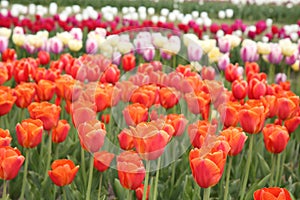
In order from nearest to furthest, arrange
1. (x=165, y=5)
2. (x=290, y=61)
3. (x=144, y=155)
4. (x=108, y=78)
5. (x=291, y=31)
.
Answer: (x=144, y=155)
(x=108, y=78)
(x=290, y=61)
(x=291, y=31)
(x=165, y=5)

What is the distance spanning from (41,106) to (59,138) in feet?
0.67

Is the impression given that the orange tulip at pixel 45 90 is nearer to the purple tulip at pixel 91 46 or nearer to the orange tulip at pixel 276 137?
the orange tulip at pixel 276 137

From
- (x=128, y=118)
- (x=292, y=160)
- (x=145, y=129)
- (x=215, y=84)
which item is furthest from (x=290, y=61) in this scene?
(x=145, y=129)

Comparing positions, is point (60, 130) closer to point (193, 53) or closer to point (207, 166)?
point (207, 166)

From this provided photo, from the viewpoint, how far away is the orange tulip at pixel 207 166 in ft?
6.71

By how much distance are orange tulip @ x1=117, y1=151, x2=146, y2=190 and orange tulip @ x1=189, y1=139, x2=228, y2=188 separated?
22cm

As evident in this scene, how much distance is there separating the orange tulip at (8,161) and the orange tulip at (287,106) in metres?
1.57

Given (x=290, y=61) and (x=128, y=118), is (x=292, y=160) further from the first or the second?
(x=290, y=61)

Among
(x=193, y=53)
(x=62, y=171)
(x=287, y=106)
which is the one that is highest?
(x=193, y=53)

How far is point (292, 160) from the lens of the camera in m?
3.95

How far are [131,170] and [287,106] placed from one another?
1.31 m

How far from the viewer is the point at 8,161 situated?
2.18 m

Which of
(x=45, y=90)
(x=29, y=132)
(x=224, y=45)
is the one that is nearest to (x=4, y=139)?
(x=29, y=132)

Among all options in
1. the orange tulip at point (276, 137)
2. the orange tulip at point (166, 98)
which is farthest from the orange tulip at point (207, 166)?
the orange tulip at point (166, 98)
